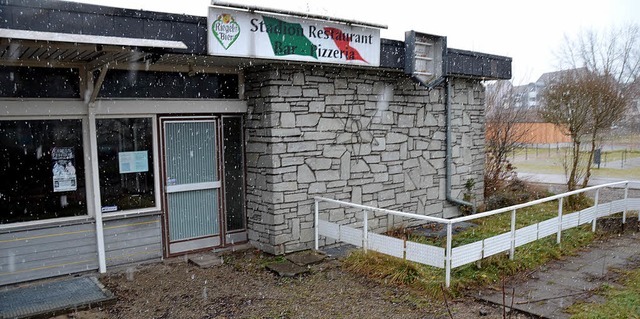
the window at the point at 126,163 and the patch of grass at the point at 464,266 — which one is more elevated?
the window at the point at 126,163

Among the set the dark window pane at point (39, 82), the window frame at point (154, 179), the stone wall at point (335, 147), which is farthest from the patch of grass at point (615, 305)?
the dark window pane at point (39, 82)


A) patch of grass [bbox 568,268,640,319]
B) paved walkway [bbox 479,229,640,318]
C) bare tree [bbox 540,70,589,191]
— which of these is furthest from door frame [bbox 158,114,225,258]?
bare tree [bbox 540,70,589,191]

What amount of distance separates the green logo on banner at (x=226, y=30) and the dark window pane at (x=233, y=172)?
1562mm

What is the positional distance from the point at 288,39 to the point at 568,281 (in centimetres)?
456

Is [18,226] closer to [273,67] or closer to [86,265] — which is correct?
[86,265]

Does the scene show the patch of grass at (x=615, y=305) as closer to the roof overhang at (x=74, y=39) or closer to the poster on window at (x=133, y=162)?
the roof overhang at (x=74, y=39)

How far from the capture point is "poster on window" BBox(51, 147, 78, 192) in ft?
19.1

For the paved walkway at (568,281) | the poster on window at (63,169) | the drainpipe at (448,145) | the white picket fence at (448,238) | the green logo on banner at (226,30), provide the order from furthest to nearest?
1. the drainpipe at (448,145)
2. the poster on window at (63,169)
3. the green logo on banner at (226,30)
4. the white picket fence at (448,238)
5. the paved walkway at (568,281)

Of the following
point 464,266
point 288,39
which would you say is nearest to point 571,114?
point 464,266

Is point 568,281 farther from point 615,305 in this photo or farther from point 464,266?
point 464,266

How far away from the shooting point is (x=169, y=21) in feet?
18.2

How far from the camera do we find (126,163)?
6.33 meters

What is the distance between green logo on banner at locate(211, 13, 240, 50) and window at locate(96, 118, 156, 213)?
1585mm

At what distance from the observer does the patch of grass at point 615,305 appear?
4.62m
